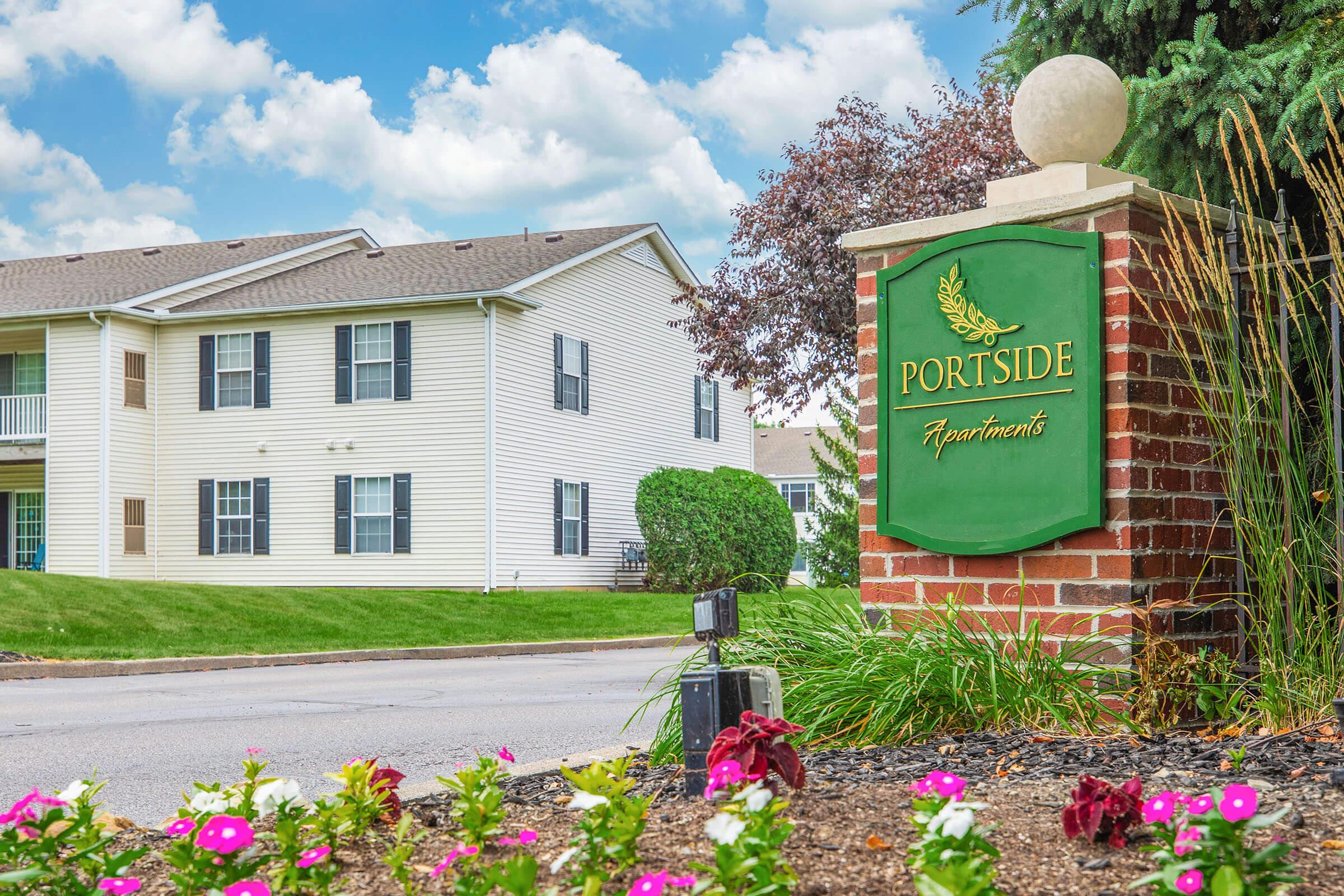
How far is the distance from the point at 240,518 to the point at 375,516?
2823 millimetres

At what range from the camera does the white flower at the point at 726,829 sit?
109 inches

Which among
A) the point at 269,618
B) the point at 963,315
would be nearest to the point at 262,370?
the point at 269,618

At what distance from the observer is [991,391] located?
568 centimetres

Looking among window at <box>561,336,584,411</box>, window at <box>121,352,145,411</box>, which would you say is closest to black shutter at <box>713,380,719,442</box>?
window at <box>561,336,584,411</box>

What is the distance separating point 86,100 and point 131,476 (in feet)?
Answer: 68.2

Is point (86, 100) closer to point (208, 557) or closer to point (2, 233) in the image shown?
point (2, 233)

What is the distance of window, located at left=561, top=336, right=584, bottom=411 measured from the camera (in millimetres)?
26391

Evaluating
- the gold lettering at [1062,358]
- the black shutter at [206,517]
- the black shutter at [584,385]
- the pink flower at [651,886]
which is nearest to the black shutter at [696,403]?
the black shutter at [584,385]

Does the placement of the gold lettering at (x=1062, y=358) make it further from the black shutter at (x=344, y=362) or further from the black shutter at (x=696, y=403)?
the black shutter at (x=696, y=403)

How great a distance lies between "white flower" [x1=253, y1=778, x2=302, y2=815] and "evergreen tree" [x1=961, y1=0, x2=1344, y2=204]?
19.1 ft

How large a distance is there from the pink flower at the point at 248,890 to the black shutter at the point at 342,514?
22.4m

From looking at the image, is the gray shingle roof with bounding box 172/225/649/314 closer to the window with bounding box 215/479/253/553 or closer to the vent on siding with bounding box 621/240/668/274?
the vent on siding with bounding box 621/240/668/274

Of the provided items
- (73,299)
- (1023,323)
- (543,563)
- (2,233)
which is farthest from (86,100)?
(1023,323)

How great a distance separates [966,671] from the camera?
4914mm
